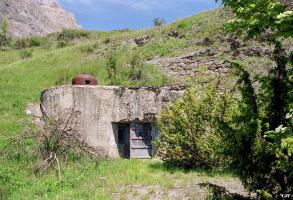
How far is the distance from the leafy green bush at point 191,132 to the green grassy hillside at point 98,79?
656mm

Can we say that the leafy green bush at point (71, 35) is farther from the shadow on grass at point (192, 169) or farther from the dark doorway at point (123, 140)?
the shadow on grass at point (192, 169)

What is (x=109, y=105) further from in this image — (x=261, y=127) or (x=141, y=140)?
Result: (x=261, y=127)

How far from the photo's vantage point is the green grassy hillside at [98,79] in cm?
1195

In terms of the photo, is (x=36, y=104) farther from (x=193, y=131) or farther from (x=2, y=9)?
(x=2, y=9)

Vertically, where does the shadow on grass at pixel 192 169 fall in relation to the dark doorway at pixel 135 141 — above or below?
below

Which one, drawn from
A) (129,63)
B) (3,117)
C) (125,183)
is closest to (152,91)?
(125,183)

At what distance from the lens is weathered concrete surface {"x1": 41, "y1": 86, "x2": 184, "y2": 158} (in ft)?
56.1

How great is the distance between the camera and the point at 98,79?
2536 cm

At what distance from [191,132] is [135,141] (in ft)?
14.5

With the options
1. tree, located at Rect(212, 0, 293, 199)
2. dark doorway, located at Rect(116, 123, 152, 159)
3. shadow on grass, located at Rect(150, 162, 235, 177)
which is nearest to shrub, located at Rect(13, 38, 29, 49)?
dark doorway, located at Rect(116, 123, 152, 159)

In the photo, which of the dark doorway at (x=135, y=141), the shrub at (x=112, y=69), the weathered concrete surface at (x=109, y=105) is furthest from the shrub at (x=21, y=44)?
the dark doorway at (x=135, y=141)

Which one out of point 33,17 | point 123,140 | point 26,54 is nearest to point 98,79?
point 123,140

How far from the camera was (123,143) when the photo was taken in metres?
17.8

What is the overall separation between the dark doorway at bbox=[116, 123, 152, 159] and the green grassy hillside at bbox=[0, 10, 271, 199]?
2.64 m
